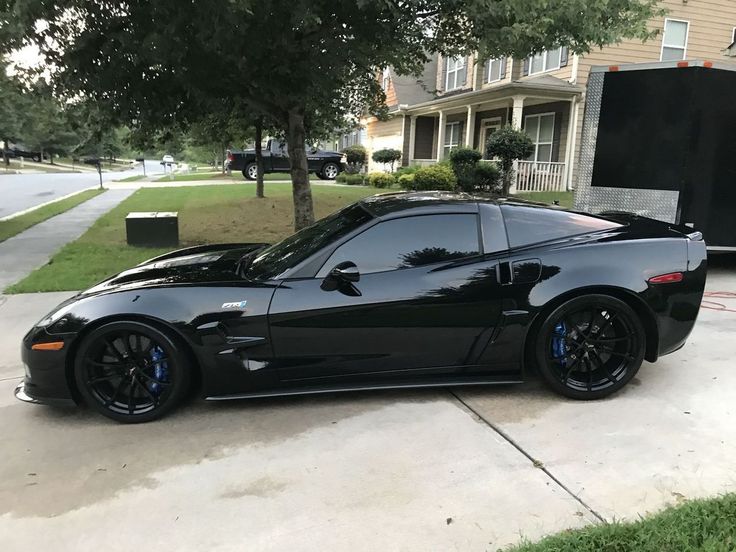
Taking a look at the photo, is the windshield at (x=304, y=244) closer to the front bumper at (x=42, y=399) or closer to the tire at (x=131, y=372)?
the tire at (x=131, y=372)

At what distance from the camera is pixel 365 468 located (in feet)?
10.1

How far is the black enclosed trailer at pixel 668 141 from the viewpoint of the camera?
6.67 meters

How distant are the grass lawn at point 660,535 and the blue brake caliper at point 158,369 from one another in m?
2.30

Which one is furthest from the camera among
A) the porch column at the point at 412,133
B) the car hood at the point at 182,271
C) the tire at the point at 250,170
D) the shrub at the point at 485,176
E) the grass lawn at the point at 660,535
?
the porch column at the point at 412,133

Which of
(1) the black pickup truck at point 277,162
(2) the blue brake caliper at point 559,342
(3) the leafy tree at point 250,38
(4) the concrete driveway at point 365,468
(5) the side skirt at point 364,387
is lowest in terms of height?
(4) the concrete driveway at point 365,468

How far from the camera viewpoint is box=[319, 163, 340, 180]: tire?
26.0 m

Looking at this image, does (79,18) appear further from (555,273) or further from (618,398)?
(618,398)

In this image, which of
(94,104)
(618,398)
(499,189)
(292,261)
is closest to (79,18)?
(94,104)

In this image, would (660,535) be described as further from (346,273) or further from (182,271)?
(182,271)

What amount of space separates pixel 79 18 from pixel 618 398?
6848mm

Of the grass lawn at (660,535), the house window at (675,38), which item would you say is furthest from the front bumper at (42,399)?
the house window at (675,38)

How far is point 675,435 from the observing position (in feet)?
11.1

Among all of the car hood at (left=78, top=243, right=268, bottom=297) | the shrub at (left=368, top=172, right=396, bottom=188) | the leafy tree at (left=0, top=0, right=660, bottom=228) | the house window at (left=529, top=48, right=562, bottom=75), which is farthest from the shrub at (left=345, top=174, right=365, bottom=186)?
the car hood at (left=78, top=243, right=268, bottom=297)

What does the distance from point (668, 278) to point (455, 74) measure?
69.7 feet
